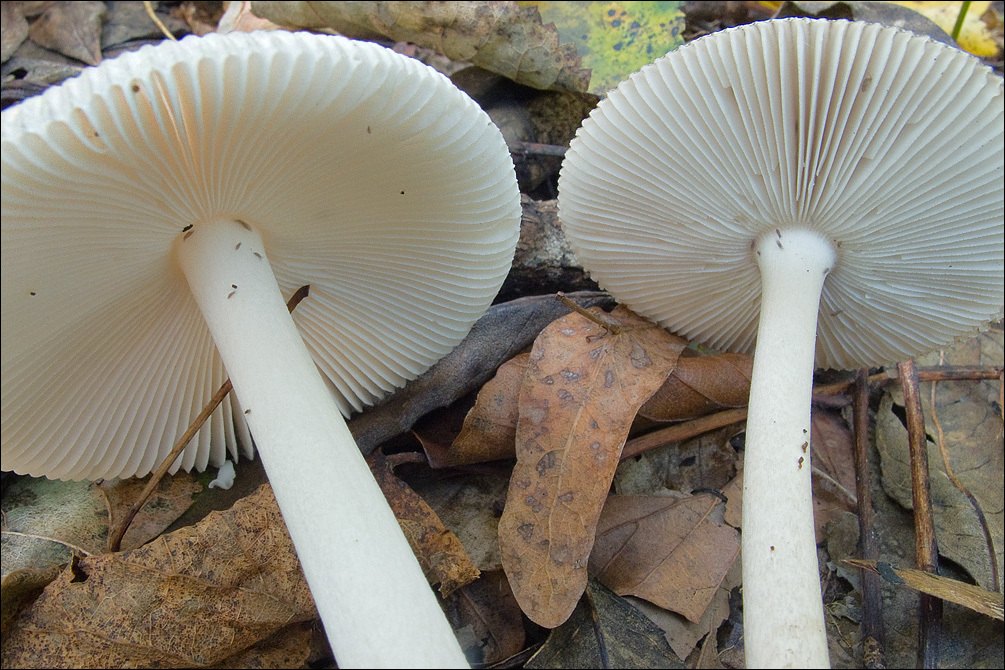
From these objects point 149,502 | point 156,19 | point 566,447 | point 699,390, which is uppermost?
point 156,19

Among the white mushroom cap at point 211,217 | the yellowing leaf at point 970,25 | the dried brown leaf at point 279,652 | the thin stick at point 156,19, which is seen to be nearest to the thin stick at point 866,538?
the white mushroom cap at point 211,217

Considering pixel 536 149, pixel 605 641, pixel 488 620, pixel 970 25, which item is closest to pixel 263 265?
pixel 488 620

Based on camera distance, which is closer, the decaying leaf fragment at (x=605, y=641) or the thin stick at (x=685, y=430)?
the decaying leaf fragment at (x=605, y=641)

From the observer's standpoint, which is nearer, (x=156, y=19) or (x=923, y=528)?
(x=923, y=528)

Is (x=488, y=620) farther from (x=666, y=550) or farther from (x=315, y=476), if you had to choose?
(x=315, y=476)

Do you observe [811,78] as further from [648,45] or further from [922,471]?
[648,45]

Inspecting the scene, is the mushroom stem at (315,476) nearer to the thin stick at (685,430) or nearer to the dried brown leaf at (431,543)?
the dried brown leaf at (431,543)

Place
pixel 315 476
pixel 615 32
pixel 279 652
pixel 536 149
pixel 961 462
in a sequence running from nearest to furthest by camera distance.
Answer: pixel 315 476 < pixel 279 652 < pixel 961 462 < pixel 536 149 < pixel 615 32
